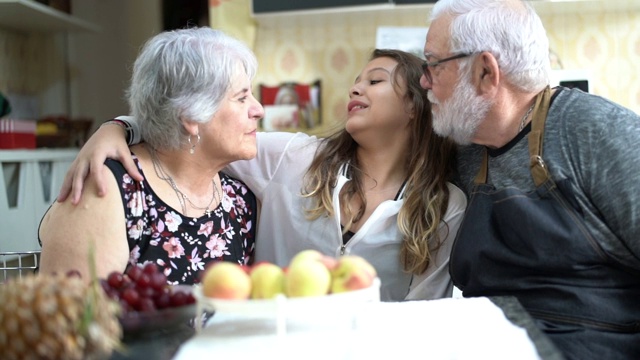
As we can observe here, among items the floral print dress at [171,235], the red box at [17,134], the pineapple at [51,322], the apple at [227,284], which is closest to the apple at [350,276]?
the apple at [227,284]

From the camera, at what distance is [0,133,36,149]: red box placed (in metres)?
2.76

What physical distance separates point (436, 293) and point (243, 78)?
0.75 meters

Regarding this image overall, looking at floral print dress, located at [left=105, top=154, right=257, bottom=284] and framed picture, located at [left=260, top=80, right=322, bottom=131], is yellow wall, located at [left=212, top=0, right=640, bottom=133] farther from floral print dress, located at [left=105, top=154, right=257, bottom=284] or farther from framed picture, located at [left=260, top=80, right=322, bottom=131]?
floral print dress, located at [left=105, top=154, right=257, bottom=284]

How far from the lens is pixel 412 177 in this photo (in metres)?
1.79

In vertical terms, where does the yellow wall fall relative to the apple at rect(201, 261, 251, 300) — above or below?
above

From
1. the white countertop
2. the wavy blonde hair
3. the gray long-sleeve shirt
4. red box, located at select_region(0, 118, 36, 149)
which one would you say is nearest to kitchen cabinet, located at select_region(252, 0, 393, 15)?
red box, located at select_region(0, 118, 36, 149)

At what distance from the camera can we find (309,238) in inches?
70.3

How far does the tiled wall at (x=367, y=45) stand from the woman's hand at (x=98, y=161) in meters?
1.90

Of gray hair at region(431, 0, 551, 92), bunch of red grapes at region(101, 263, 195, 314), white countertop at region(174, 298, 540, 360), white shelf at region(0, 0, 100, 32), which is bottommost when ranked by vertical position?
white countertop at region(174, 298, 540, 360)

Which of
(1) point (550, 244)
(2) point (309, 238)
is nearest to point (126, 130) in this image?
(2) point (309, 238)

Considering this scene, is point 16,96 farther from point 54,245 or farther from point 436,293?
point 436,293

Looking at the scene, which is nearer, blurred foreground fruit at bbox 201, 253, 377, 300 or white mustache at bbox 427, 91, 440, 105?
blurred foreground fruit at bbox 201, 253, 377, 300

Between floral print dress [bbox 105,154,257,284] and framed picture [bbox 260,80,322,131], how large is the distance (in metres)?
1.79

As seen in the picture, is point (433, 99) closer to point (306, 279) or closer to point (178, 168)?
point (178, 168)
